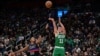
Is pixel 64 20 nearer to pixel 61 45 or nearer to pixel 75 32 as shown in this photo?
pixel 75 32

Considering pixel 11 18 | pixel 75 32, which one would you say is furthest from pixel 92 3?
pixel 11 18

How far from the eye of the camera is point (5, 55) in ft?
61.9

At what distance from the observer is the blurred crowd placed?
1845 centimetres

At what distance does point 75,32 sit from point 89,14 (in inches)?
65.2

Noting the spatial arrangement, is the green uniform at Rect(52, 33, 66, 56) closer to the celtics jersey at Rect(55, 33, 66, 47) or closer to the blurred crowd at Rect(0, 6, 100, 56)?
the celtics jersey at Rect(55, 33, 66, 47)

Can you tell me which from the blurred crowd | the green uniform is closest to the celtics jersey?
the green uniform

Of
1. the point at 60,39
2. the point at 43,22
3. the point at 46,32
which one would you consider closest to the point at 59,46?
the point at 60,39

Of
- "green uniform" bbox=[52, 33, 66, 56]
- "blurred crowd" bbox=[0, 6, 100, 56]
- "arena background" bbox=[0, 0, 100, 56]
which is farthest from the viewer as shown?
"arena background" bbox=[0, 0, 100, 56]

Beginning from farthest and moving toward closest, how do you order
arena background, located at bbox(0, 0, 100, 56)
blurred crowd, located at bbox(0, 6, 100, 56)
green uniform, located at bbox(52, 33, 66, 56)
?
arena background, located at bbox(0, 0, 100, 56) → blurred crowd, located at bbox(0, 6, 100, 56) → green uniform, located at bbox(52, 33, 66, 56)

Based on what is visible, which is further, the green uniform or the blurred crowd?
the blurred crowd

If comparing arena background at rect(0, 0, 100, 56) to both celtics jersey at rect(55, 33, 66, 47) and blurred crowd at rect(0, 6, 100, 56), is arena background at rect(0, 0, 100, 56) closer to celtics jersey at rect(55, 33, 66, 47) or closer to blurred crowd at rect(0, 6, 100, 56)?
blurred crowd at rect(0, 6, 100, 56)

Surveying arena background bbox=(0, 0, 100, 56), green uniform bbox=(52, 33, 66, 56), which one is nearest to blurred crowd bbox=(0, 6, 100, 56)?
arena background bbox=(0, 0, 100, 56)

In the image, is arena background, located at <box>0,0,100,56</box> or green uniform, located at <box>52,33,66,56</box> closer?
green uniform, located at <box>52,33,66,56</box>

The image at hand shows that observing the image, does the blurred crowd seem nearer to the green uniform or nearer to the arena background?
the arena background
